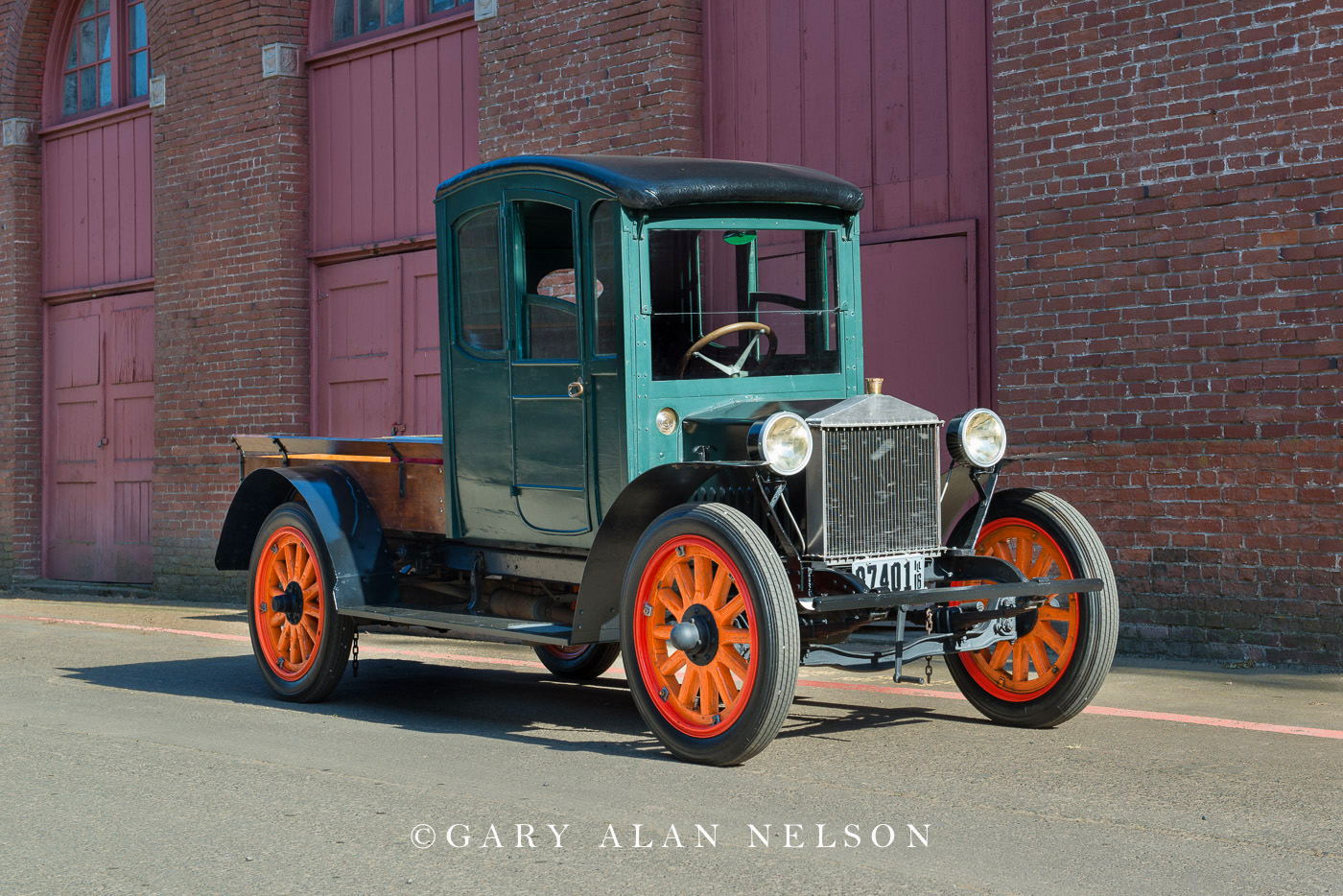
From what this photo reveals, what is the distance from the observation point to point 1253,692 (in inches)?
288

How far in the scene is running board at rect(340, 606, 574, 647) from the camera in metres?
6.14

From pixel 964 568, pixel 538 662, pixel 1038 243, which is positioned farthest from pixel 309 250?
pixel 964 568

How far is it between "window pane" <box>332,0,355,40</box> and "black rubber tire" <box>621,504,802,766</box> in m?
10.1

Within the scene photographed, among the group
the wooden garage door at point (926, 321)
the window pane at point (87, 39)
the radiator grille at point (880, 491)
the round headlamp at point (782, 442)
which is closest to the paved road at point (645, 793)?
the radiator grille at point (880, 491)

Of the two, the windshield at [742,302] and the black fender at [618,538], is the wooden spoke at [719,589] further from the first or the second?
the windshield at [742,302]

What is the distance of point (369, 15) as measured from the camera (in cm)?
1409

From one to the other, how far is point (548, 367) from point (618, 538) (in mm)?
901

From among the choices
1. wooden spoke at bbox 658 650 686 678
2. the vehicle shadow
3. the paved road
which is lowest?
the vehicle shadow

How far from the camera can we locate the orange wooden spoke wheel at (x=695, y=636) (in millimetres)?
5445

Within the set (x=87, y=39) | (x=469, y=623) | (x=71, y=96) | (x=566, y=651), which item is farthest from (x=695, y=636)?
(x=71, y=96)

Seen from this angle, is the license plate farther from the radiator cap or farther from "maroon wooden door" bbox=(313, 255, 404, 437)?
"maroon wooden door" bbox=(313, 255, 404, 437)

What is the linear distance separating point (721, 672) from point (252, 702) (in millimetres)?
2950

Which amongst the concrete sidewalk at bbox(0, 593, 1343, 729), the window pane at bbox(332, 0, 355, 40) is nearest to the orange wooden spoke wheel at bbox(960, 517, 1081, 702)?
the concrete sidewalk at bbox(0, 593, 1343, 729)

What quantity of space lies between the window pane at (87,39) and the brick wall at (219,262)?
5.26 feet
